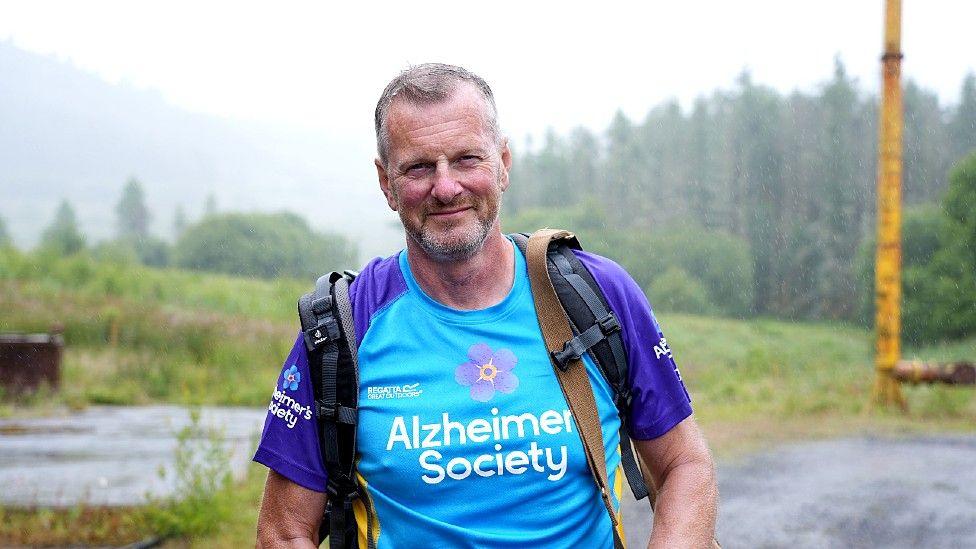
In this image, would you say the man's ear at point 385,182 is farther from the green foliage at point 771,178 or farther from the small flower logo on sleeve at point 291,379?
the green foliage at point 771,178

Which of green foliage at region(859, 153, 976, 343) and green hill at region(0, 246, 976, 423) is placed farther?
green foliage at region(859, 153, 976, 343)

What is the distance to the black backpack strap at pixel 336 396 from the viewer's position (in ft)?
8.38

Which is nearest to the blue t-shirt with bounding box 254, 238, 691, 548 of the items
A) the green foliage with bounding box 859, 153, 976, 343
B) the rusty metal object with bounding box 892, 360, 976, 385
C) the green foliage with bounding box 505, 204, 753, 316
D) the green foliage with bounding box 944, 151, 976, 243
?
the rusty metal object with bounding box 892, 360, 976, 385

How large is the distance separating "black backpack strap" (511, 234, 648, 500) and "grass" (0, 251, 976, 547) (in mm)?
4902

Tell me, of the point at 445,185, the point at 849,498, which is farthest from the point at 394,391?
the point at 849,498

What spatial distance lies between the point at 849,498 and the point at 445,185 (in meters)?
6.67

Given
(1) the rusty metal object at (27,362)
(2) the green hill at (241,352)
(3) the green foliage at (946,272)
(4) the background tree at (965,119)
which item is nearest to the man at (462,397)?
(2) the green hill at (241,352)

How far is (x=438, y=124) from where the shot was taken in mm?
2590

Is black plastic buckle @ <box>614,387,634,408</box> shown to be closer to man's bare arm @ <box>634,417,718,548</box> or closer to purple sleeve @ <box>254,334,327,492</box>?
man's bare arm @ <box>634,417,718,548</box>

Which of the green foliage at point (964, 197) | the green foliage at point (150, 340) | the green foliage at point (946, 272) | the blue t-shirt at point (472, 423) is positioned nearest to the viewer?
the blue t-shirt at point (472, 423)

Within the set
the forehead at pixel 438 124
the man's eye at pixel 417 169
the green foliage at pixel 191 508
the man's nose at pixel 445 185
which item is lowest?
the green foliage at pixel 191 508

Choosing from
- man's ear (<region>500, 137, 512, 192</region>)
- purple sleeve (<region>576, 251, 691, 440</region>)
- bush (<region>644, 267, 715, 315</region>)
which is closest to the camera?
purple sleeve (<region>576, 251, 691, 440</region>)

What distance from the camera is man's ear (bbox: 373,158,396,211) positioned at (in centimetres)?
269

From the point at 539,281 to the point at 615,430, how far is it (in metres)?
0.41
